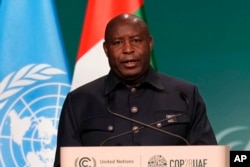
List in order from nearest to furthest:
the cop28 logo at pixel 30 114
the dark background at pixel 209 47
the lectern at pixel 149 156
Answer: the lectern at pixel 149 156, the cop28 logo at pixel 30 114, the dark background at pixel 209 47

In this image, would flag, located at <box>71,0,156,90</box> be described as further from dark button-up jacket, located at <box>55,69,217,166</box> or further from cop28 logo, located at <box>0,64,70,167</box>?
dark button-up jacket, located at <box>55,69,217,166</box>

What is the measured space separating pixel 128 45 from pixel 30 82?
1460mm

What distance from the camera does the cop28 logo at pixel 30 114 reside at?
321cm

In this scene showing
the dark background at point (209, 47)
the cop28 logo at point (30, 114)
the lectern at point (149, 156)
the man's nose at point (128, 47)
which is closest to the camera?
the lectern at point (149, 156)

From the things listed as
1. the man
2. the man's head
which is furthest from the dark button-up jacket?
the man's head

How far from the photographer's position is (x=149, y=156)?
1506 millimetres

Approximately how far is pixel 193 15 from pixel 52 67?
958 millimetres

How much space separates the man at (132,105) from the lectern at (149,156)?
1.02 feet

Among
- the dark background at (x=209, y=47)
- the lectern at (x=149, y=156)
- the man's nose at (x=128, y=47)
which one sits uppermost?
the dark background at (x=209, y=47)

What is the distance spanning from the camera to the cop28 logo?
3.21m

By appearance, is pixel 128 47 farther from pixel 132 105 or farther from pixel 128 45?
pixel 132 105

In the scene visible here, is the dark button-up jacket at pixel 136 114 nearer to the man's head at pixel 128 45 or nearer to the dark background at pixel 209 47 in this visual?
the man's head at pixel 128 45

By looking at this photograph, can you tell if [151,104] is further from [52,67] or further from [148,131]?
[52,67]

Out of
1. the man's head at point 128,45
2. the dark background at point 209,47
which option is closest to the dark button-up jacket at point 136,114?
the man's head at point 128,45
